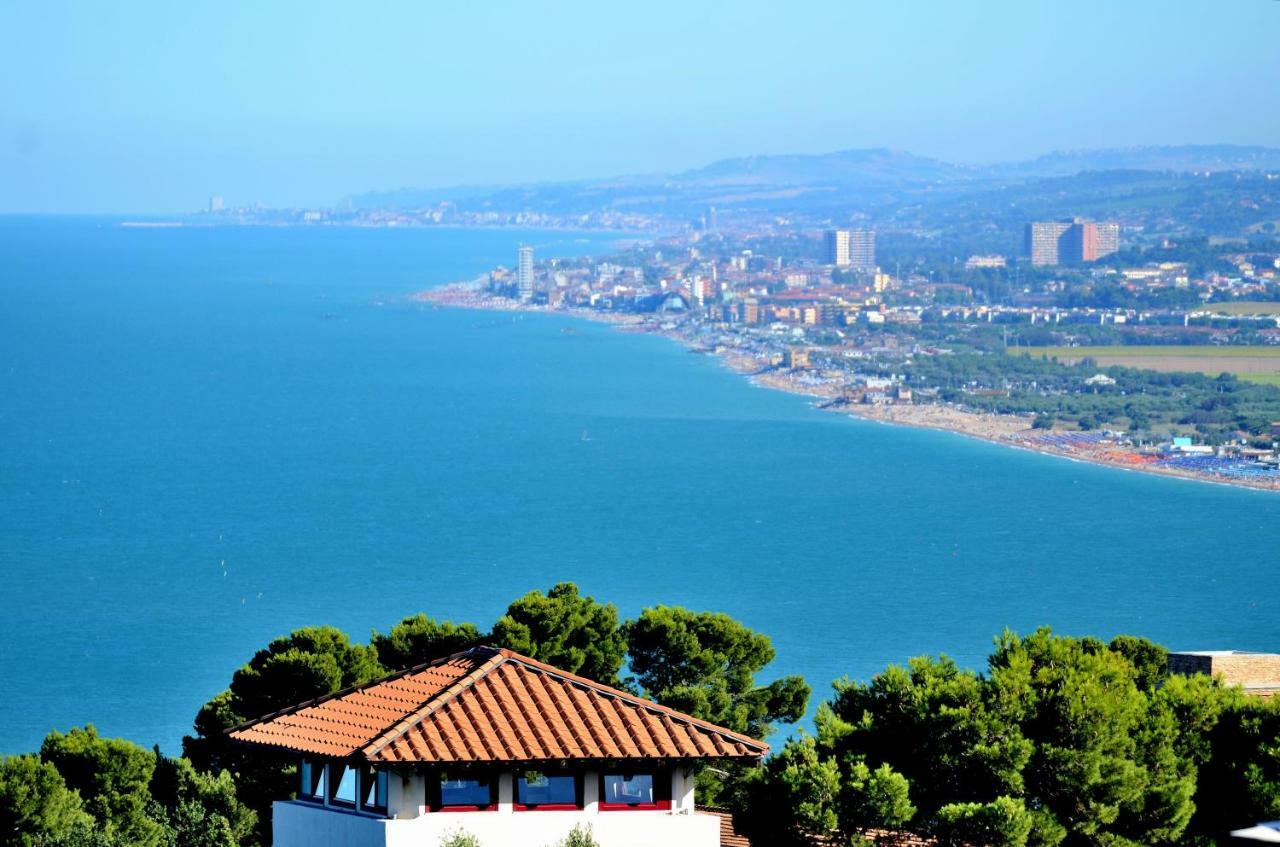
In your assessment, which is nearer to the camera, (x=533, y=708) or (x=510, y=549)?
(x=533, y=708)

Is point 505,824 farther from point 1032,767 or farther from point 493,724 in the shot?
point 1032,767

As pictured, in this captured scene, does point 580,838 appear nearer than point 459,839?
No

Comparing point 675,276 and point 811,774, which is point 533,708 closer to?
point 811,774

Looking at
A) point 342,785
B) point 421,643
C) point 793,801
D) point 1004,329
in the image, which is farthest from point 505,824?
point 1004,329

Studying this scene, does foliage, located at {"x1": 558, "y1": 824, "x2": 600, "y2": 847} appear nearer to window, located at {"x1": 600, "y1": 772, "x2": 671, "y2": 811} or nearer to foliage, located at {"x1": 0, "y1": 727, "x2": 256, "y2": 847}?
window, located at {"x1": 600, "y1": 772, "x2": 671, "y2": 811}

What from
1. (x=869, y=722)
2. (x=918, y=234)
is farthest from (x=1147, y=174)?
(x=869, y=722)

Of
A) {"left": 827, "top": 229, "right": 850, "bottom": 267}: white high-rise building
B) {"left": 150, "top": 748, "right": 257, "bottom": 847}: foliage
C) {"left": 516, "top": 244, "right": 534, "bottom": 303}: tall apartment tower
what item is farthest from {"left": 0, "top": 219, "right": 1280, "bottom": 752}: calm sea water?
{"left": 827, "top": 229, "right": 850, "bottom": 267}: white high-rise building
